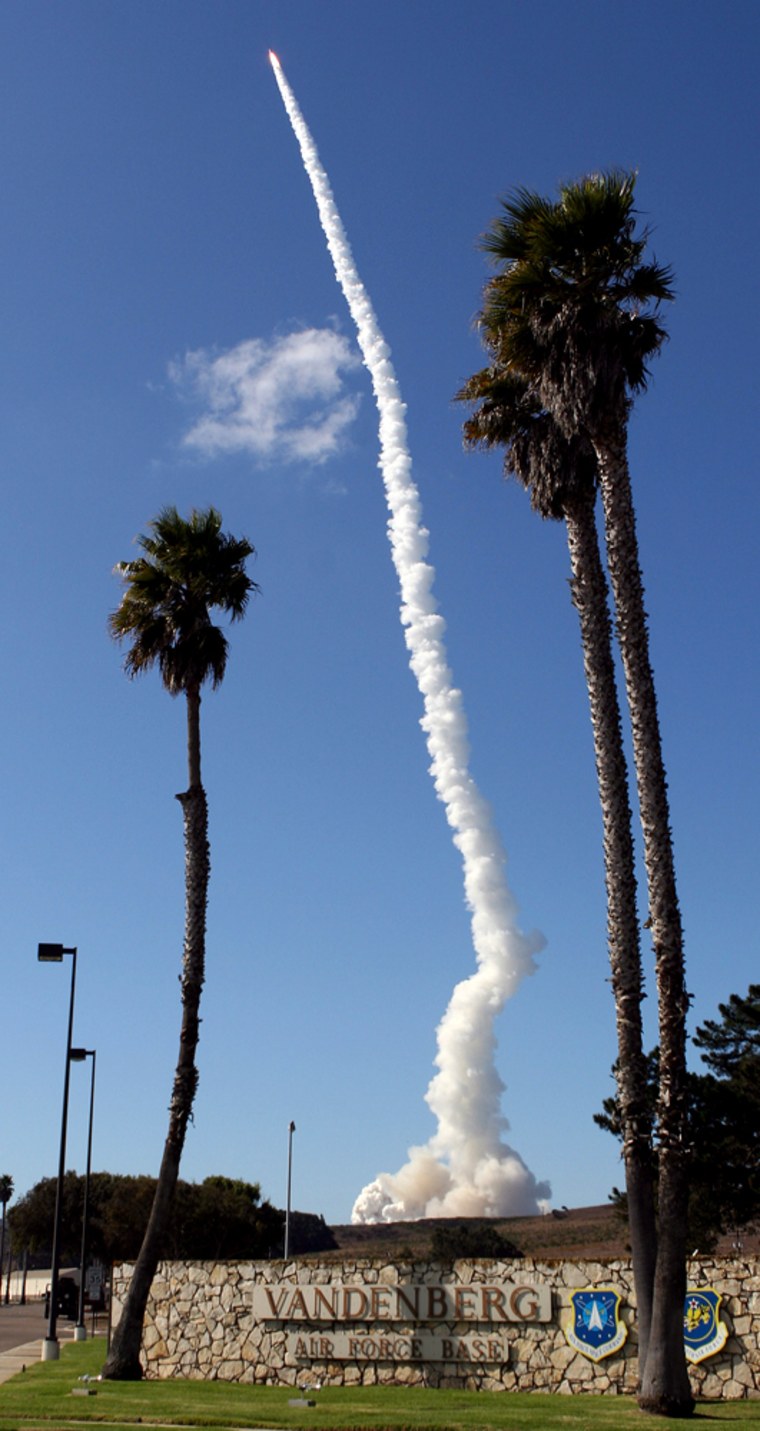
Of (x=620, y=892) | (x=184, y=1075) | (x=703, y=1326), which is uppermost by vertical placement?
(x=620, y=892)

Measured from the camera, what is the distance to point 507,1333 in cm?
2481

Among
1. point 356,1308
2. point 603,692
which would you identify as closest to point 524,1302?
point 356,1308

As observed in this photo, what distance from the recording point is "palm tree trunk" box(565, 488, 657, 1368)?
2103cm

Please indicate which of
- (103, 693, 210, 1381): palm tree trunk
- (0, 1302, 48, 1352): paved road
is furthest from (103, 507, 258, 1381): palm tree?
(0, 1302, 48, 1352): paved road

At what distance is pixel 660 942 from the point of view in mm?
20516

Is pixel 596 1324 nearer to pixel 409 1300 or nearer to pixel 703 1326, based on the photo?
pixel 703 1326

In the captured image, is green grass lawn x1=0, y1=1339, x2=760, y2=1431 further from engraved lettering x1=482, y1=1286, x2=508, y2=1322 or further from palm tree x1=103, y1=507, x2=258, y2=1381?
palm tree x1=103, y1=507, x2=258, y2=1381

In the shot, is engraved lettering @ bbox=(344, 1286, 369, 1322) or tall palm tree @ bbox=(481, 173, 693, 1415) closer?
tall palm tree @ bbox=(481, 173, 693, 1415)

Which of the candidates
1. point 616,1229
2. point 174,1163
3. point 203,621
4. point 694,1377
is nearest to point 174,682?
point 203,621

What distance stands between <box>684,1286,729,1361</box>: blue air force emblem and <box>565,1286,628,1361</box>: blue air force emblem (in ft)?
3.83

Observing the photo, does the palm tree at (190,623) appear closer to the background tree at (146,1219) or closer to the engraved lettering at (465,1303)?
the engraved lettering at (465,1303)

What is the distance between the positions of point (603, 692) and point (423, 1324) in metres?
12.7

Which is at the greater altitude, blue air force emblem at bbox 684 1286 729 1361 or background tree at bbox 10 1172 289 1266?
background tree at bbox 10 1172 289 1266

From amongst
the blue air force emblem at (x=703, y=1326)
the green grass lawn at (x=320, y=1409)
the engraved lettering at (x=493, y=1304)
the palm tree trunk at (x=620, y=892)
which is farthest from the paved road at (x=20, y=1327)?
the palm tree trunk at (x=620, y=892)
